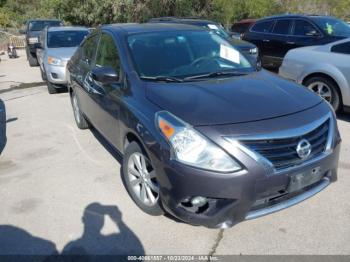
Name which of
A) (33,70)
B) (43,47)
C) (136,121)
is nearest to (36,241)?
(136,121)

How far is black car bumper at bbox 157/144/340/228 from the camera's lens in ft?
8.57

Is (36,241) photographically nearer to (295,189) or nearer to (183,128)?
(183,128)

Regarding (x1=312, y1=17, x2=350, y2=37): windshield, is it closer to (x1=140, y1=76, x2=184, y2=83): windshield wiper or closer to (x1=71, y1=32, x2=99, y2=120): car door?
(x1=71, y1=32, x2=99, y2=120): car door

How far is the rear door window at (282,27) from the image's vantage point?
30.3ft

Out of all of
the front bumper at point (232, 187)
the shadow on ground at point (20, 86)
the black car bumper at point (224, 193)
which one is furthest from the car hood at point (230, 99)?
the shadow on ground at point (20, 86)

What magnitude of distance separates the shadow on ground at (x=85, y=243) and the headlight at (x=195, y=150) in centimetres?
91

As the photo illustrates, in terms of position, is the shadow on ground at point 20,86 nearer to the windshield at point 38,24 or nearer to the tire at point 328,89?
the windshield at point 38,24

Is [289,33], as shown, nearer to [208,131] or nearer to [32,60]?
[208,131]

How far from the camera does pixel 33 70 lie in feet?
43.5

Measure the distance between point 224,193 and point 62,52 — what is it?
7342 mm

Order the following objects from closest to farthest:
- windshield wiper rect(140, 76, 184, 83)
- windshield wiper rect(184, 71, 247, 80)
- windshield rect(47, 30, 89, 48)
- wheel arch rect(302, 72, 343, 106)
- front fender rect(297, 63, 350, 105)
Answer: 1. windshield wiper rect(140, 76, 184, 83)
2. windshield wiper rect(184, 71, 247, 80)
3. front fender rect(297, 63, 350, 105)
4. wheel arch rect(302, 72, 343, 106)
5. windshield rect(47, 30, 89, 48)

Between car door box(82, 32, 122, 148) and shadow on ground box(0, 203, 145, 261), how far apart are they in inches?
38.0

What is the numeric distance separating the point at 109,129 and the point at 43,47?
654 centimetres

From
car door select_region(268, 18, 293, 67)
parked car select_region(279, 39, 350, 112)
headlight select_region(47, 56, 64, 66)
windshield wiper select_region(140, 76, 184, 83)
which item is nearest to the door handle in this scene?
windshield wiper select_region(140, 76, 184, 83)
